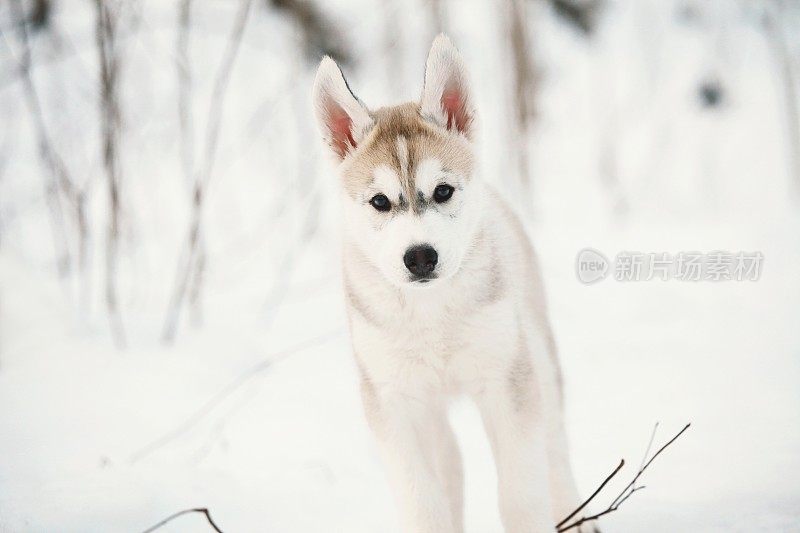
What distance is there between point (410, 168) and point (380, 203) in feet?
0.48

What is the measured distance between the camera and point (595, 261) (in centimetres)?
414

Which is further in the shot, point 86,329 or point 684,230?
point 684,230

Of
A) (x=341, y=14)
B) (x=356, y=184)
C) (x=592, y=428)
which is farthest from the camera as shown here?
(x=341, y=14)

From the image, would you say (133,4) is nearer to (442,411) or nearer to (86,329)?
(86,329)

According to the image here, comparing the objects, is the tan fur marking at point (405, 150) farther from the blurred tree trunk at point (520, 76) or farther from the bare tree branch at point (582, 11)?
the bare tree branch at point (582, 11)

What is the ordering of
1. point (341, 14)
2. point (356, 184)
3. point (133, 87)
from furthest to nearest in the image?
point (341, 14), point (133, 87), point (356, 184)

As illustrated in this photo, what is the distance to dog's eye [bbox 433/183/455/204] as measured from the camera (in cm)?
217

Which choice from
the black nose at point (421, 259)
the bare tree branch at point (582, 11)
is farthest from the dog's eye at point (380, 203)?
the bare tree branch at point (582, 11)

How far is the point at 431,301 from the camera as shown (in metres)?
2.11

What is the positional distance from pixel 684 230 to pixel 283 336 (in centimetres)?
413

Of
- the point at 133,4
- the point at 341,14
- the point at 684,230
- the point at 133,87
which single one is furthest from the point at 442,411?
the point at 341,14

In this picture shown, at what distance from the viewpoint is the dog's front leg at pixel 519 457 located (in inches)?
79.2

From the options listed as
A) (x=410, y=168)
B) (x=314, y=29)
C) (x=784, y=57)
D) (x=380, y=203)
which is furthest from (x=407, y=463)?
(x=784, y=57)

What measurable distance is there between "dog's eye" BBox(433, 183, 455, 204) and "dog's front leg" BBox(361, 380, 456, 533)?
0.62 m
